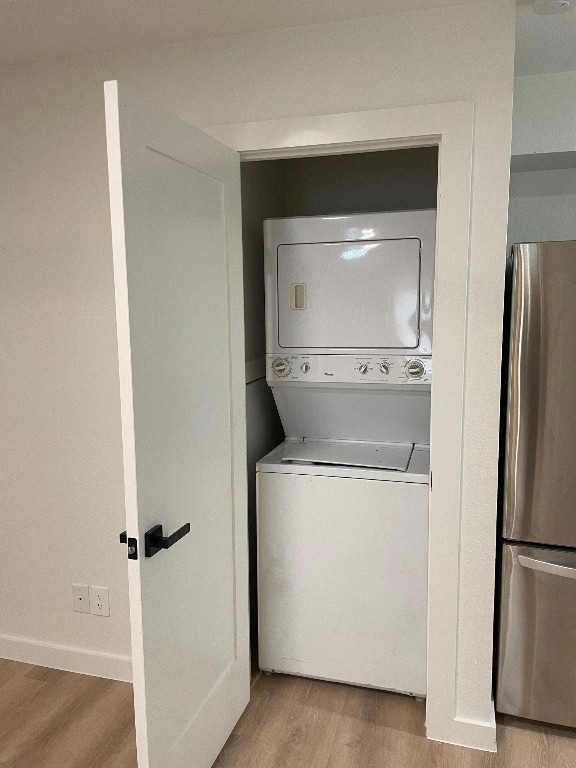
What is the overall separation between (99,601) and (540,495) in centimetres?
168

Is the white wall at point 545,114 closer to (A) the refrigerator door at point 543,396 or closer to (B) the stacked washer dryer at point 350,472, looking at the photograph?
(B) the stacked washer dryer at point 350,472

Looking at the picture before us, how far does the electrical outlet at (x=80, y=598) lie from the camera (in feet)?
7.72

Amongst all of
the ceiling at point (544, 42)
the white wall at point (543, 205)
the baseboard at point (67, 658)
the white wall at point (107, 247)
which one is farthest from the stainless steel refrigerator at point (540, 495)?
the baseboard at point (67, 658)

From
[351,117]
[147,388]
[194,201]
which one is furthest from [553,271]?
[147,388]

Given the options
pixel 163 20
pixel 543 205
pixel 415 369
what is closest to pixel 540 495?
pixel 415 369

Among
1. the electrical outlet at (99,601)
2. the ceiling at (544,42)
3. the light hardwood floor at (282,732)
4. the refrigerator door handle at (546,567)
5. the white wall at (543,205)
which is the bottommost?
the light hardwood floor at (282,732)

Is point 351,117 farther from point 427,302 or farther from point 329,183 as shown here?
point 329,183

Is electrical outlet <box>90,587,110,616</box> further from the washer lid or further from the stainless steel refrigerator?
the stainless steel refrigerator

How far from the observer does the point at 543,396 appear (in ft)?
6.05

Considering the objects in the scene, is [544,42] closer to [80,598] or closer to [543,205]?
[543,205]

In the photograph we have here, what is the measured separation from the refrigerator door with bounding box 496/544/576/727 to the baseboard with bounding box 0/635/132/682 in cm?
141

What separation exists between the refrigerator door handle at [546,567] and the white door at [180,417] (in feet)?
3.08

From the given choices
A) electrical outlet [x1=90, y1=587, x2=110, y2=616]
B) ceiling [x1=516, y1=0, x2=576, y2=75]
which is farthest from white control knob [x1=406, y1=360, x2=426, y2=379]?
electrical outlet [x1=90, y1=587, x2=110, y2=616]

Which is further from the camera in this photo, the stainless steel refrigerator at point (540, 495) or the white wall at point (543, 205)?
the white wall at point (543, 205)
